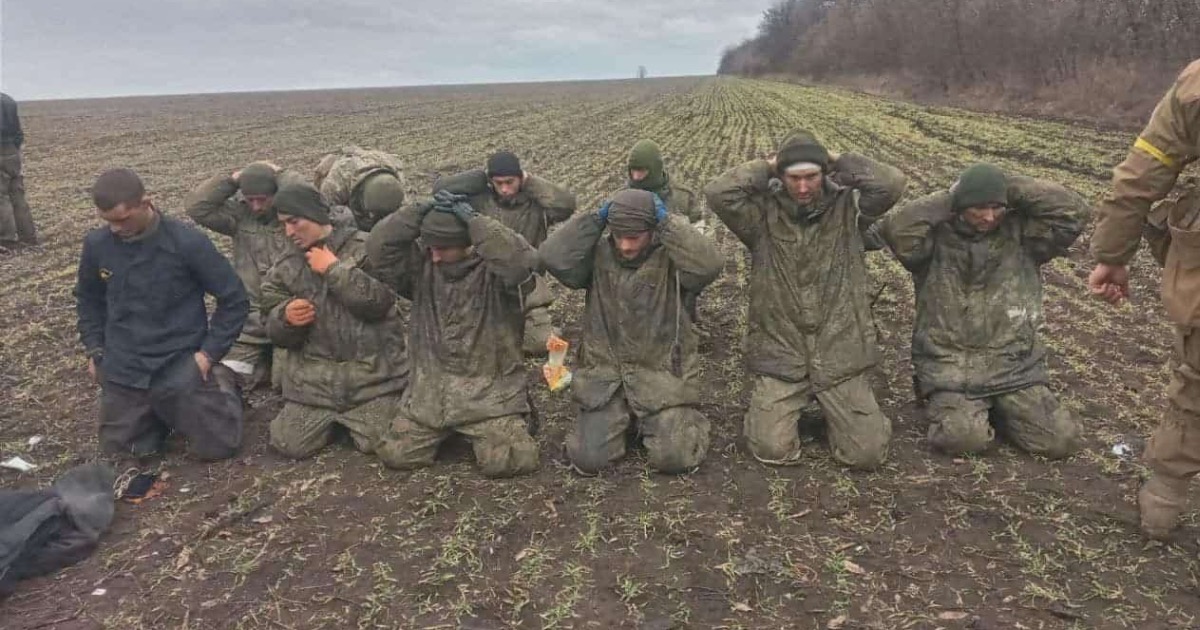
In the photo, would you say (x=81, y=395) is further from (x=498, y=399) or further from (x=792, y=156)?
(x=792, y=156)

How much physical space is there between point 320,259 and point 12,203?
8402mm

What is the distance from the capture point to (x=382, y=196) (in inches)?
247

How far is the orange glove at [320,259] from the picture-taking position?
4.84 m

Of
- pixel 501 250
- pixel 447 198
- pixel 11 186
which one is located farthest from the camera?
pixel 11 186

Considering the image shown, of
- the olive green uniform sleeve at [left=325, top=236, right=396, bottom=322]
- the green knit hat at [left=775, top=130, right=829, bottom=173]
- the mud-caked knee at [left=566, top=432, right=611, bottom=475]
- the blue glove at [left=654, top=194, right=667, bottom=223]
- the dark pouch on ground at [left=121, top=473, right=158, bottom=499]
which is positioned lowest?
the dark pouch on ground at [left=121, top=473, right=158, bottom=499]

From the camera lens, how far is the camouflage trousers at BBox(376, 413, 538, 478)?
15.6 feet

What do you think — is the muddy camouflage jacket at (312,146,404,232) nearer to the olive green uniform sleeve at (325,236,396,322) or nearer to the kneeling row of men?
the kneeling row of men

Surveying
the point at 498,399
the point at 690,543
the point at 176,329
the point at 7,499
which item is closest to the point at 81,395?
the point at 176,329

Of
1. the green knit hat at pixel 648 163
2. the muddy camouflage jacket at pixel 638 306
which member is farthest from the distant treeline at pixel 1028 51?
the muddy camouflage jacket at pixel 638 306

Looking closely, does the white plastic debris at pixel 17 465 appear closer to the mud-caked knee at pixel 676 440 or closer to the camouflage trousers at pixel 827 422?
the mud-caked knee at pixel 676 440

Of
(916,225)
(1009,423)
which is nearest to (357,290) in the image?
(916,225)

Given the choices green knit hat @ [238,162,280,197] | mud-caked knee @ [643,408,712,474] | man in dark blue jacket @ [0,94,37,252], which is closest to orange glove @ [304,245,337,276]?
green knit hat @ [238,162,280,197]

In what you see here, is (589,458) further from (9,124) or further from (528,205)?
(9,124)

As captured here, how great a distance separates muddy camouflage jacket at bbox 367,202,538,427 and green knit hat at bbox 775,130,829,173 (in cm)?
153
